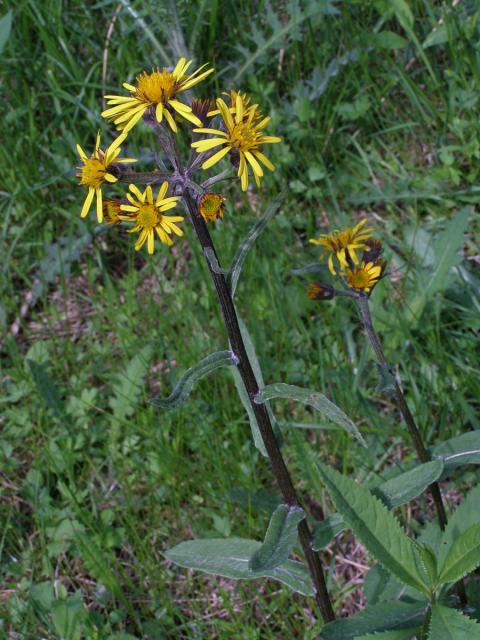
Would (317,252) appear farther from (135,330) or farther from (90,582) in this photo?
(90,582)

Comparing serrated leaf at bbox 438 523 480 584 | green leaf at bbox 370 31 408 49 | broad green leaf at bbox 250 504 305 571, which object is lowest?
serrated leaf at bbox 438 523 480 584

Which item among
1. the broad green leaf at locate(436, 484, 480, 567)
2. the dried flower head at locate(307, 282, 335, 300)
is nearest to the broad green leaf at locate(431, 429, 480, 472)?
the broad green leaf at locate(436, 484, 480, 567)

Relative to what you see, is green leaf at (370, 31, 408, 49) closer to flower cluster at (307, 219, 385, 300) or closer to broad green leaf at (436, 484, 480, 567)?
flower cluster at (307, 219, 385, 300)

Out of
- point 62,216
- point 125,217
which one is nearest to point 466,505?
point 125,217

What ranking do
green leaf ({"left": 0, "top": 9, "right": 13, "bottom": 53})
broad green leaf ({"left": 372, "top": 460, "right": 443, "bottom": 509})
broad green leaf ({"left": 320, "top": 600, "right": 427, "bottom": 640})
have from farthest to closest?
green leaf ({"left": 0, "top": 9, "right": 13, "bottom": 53}) → broad green leaf ({"left": 372, "top": 460, "right": 443, "bottom": 509}) → broad green leaf ({"left": 320, "top": 600, "right": 427, "bottom": 640})

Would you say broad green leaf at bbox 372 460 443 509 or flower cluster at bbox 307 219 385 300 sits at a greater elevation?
flower cluster at bbox 307 219 385 300

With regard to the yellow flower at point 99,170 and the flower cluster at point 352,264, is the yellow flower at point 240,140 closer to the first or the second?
the yellow flower at point 99,170

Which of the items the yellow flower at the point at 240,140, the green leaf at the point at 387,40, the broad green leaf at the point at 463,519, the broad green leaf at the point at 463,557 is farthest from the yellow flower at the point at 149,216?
the green leaf at the point at 387,40
